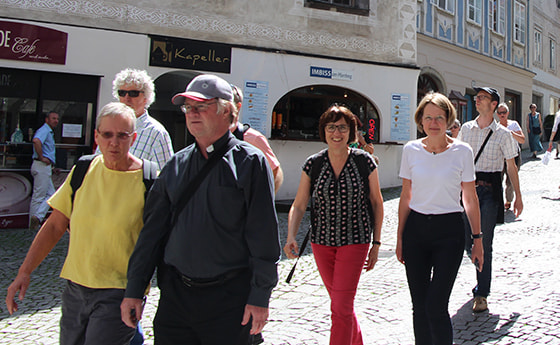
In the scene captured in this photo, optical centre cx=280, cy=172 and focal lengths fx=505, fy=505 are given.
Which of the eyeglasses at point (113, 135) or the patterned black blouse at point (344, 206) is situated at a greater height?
the eyeglasses at point (113, 135)

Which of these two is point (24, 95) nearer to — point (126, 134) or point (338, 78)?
point (338, 78)

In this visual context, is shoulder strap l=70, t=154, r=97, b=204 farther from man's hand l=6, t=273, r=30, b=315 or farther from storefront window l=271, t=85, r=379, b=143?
storefront window l=271, t=85, r=379, b=143

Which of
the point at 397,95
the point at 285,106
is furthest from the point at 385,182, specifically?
the point at 285,106

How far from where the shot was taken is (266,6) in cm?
1253

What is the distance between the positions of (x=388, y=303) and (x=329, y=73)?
29.8 ft

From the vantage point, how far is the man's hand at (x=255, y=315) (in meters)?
2.22

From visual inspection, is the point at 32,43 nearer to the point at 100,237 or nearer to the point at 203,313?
the point at 100,237

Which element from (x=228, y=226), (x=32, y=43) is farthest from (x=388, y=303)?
(x=32, y=43)

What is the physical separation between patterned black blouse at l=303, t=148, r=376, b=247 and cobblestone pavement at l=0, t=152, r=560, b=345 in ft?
3.37

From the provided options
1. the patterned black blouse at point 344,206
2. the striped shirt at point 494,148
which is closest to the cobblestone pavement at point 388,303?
the patterned black blouse at point 344,206

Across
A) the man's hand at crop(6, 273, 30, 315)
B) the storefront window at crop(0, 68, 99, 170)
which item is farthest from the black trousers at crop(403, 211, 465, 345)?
the storefront window at crop(0, 68, 99, 170)

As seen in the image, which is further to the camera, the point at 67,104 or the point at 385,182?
the point at 385,182

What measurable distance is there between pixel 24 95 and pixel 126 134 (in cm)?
864

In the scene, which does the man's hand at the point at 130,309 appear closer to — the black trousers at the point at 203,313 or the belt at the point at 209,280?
the black trousers at the point at 203,313
